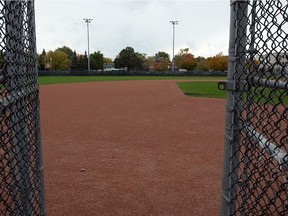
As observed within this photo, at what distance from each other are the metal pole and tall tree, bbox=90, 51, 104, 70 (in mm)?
82564

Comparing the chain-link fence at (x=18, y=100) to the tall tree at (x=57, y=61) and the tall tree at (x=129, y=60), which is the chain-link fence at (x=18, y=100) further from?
the tall tree at (x=57, y=61)

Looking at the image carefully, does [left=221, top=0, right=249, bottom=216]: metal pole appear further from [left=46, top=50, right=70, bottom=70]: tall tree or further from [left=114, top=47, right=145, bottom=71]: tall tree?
[left=46, top=50, right=70, bottom=70]: tall tree

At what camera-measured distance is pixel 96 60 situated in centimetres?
8394

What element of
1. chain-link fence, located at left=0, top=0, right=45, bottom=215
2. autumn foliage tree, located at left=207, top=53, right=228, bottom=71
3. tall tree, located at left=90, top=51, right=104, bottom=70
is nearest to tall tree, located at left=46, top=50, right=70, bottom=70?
tall tree, located at left=90, top=51, right=104, bottom=70

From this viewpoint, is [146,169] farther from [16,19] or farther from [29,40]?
[16,19]

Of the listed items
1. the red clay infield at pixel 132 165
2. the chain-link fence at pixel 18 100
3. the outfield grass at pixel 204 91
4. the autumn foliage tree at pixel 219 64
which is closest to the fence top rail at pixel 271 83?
the chain-link fence at pixel 18 100

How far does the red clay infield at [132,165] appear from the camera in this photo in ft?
12.8

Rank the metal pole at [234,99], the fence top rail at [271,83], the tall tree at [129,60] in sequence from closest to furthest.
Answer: the fence top rail at [271,83] → the metal pole at [234,99] → the tall tree at [129,60]

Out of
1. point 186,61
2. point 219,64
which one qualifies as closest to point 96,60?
point 186,61

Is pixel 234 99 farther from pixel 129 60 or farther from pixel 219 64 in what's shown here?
pixel 129 60

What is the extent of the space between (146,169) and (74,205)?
1.59m

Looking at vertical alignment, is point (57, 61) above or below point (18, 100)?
above

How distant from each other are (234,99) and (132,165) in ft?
10.9

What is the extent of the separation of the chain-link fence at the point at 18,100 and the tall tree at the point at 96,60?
269 feet
